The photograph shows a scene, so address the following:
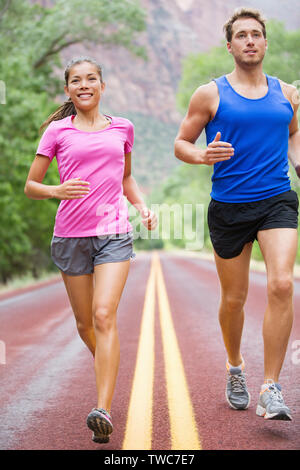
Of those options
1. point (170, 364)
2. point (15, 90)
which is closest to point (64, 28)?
point (15, 90)

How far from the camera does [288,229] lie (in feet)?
11.9

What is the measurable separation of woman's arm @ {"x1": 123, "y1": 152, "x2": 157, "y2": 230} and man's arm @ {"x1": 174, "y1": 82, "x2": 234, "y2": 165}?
0.34m

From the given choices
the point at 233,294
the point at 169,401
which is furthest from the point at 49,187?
the point at 169,401

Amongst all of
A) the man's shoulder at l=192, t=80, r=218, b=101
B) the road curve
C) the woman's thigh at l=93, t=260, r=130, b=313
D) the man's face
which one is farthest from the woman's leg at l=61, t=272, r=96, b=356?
the man's face

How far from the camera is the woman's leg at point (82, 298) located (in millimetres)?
3717

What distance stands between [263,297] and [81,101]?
9.03 metres

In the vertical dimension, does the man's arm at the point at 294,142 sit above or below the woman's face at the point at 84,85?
below

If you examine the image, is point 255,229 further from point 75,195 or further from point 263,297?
point 263,297

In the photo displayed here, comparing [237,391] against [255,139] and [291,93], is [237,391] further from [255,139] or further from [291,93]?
[291,93]

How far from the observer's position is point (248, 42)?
3.74 metres

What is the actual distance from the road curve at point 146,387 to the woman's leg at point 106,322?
353 mm

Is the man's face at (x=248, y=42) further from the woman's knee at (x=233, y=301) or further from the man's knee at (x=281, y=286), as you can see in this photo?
the woman's knee at (x=233, y=301)

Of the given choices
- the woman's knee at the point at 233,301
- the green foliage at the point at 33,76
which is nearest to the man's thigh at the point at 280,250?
the woman's knee at the point at 233,301

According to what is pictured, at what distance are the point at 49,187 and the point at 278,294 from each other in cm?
149
